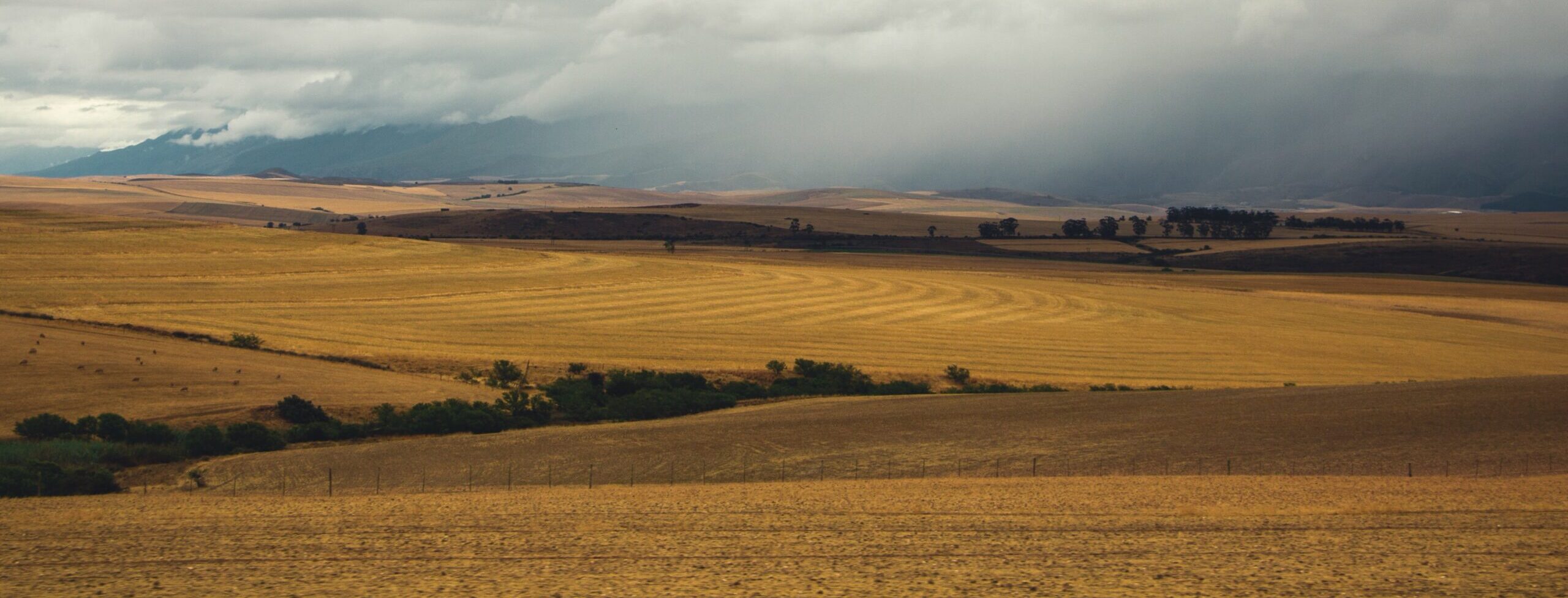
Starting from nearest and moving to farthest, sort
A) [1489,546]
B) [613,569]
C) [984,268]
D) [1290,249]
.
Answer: [613,569] → [1489,546] → [984,268] → [1290,249]

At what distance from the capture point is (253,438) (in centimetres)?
3556

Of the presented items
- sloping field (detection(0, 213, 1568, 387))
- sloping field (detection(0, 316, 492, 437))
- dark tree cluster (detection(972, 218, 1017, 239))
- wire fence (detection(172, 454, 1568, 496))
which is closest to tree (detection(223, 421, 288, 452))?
sloping field (detection(0, 316, 492, 437))

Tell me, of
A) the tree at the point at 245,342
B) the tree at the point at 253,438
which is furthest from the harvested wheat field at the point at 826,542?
the tree at the point at 245,342

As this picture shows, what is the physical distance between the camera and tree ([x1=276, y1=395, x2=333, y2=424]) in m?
39.2

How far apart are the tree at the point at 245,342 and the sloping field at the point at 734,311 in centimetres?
107

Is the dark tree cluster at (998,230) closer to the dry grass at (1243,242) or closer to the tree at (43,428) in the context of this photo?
the dry grass at (1243,242)

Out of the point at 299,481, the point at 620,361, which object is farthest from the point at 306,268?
the point at 299,481

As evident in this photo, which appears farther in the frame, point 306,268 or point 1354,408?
point 306,268

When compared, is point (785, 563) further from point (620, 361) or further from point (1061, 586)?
point (620, 361)

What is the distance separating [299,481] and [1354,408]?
106ft

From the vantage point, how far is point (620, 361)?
176ft

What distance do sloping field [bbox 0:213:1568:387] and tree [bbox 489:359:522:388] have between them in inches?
99.2

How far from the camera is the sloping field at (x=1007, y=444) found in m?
30.6

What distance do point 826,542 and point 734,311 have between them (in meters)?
50.6
